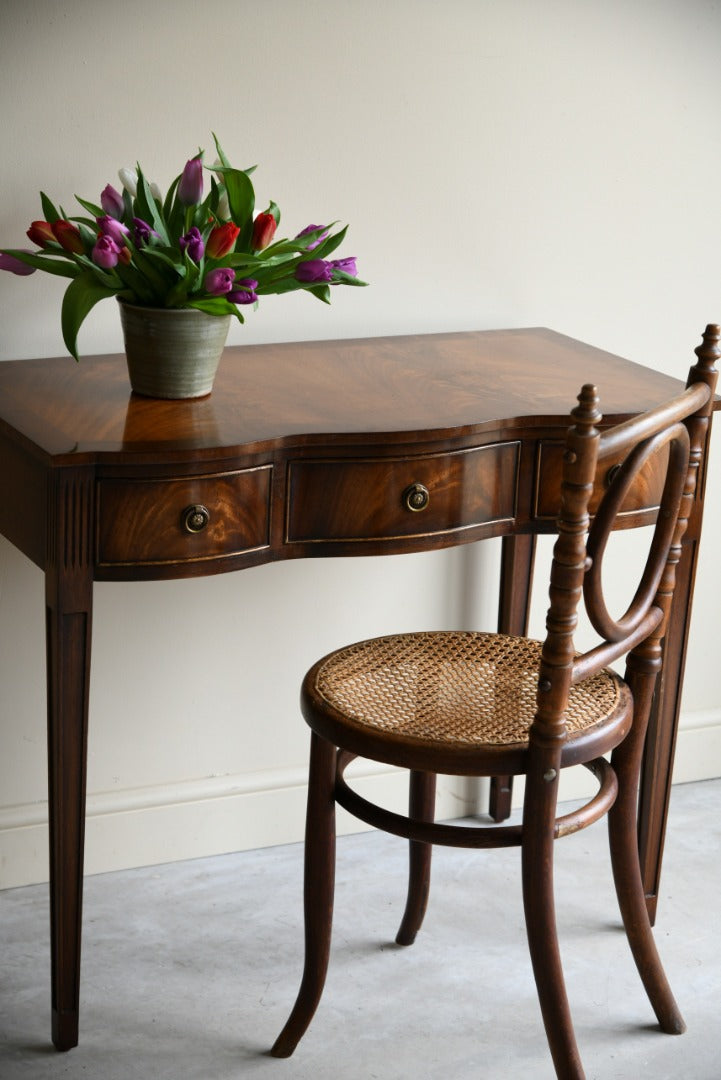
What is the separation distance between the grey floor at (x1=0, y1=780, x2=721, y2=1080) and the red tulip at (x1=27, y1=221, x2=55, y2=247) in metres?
1.19

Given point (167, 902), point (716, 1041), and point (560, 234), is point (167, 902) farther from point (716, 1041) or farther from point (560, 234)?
point (560, 234)

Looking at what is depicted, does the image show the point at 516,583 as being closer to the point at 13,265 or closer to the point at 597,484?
the point at 597,484

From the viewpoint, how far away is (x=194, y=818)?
263 cm

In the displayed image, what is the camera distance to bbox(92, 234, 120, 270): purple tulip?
1.86 m

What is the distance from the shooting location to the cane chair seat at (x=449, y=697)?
71.5 inches

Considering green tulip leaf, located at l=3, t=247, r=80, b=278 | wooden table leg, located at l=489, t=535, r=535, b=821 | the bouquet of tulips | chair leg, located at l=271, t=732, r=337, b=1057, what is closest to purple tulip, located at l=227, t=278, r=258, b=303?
the bouquet of tulips

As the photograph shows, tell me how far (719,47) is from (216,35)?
1.02 metres

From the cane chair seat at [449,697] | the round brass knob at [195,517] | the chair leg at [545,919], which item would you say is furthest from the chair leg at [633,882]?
the round brass knob at [195,517]

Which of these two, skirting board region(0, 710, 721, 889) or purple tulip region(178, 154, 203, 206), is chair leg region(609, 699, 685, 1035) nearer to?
skirting board region(0, 710, 721, 889)

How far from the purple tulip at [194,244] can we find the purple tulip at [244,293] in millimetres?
81

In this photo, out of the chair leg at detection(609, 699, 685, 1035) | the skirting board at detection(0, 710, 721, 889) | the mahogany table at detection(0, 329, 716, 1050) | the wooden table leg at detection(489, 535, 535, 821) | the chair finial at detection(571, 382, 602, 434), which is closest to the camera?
the chair finial at detection(571, 382, 602, 434)

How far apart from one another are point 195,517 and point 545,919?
0.72 meters

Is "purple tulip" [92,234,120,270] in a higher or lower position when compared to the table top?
higher

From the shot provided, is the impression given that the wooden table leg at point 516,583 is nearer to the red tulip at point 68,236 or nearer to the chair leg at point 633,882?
the chair leg at point 633,882
